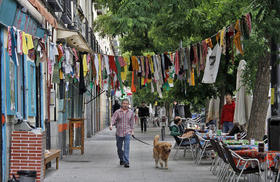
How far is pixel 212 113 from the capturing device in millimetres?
23188

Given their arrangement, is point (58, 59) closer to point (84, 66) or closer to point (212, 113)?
point (84, 66)

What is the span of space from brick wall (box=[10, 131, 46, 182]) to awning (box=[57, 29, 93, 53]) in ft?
18.4

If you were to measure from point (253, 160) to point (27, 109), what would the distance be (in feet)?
17.9

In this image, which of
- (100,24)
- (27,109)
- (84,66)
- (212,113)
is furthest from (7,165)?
(100,24)

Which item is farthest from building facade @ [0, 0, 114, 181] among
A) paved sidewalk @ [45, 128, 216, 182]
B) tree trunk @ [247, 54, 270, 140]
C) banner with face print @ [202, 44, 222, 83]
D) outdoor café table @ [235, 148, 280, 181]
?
tree trunk @ [247, 54, 270, 140]

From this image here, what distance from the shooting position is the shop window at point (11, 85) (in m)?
10.6

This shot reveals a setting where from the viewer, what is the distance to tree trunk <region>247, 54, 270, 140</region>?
41.5ft

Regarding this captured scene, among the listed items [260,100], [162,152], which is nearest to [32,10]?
[162,152]

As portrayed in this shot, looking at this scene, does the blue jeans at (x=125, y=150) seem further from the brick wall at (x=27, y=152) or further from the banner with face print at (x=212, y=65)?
the brick wall at (x=27, y=152)

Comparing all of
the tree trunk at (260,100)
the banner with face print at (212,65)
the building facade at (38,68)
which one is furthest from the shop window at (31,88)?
the tree trunk at (260,100)

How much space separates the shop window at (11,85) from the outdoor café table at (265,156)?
A: 173 inches

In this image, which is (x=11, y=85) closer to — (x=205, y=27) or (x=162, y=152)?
(x=162, y=152)

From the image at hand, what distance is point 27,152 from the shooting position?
33.8ft

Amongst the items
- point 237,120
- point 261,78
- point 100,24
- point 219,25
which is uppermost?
point 100,24
